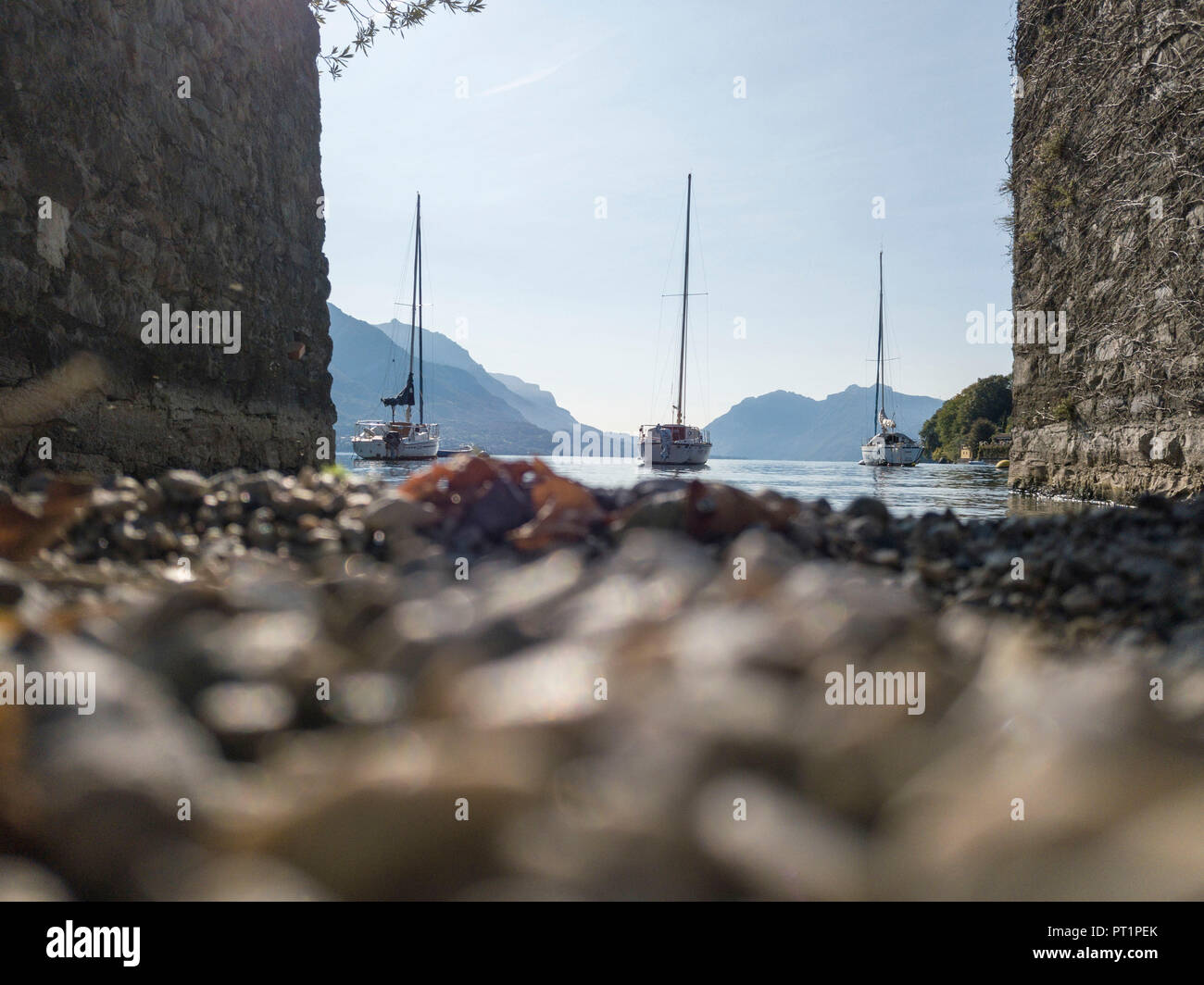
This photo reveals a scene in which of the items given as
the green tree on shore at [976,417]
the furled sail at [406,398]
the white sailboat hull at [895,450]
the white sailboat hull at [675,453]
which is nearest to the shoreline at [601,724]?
the white sailboat hull at [675,453]

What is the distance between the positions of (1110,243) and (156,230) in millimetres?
7481

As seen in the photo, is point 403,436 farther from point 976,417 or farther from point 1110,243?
point 976,417

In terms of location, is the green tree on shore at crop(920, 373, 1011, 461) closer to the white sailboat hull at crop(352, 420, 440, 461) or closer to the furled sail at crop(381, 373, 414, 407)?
the white sailboat hull at crop(352, 420, 440, 461)

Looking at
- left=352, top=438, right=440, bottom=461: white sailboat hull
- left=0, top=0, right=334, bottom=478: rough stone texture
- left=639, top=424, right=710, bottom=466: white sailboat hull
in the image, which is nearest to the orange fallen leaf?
left=0, top=0, right=334, bottom=478: rough stone texture

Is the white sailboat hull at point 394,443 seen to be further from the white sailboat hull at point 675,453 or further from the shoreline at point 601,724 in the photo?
the shoreline at point 601,724

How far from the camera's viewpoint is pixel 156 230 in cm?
473

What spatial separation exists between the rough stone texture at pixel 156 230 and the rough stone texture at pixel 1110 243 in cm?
702

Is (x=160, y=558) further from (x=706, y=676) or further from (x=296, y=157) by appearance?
(x=296, y=157)

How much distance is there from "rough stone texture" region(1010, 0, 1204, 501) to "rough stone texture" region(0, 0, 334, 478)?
7024 mm

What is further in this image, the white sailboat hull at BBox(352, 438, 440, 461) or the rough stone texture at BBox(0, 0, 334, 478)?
the white sailboat hull at BBox(352, 438, 440, 461)

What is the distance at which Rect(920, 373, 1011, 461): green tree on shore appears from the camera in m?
43.8

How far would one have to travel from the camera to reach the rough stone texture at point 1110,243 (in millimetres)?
5348

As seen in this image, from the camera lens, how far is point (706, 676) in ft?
4.40
